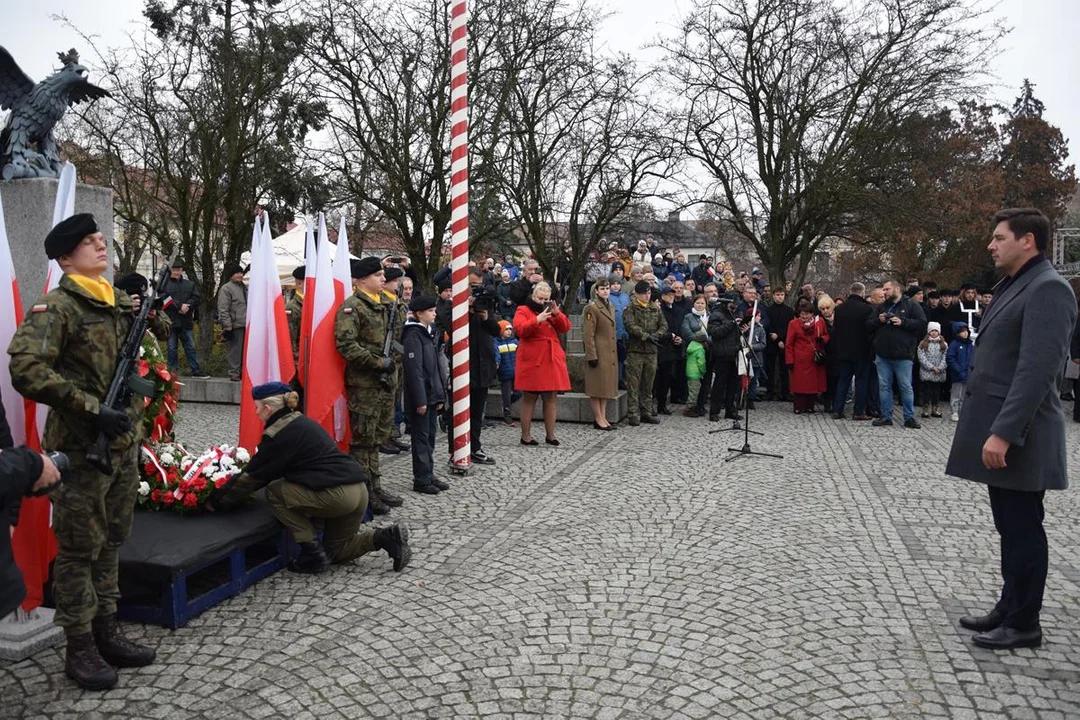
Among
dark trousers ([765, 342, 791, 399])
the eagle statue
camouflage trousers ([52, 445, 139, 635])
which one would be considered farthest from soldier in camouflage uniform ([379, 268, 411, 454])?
dark trousers ([765, 342, 791, 399])

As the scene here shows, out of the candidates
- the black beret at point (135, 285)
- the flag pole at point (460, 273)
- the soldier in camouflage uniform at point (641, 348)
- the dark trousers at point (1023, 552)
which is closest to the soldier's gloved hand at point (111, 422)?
the black beret at point (135, 285)

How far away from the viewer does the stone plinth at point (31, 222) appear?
4.95 meters

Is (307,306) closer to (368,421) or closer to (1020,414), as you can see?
(368,421)

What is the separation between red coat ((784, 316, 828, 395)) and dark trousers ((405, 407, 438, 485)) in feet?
24.2

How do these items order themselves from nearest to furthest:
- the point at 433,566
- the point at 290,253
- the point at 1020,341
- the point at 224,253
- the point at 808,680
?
the point at 808,680
the point at 1020,341
the point at 433,566
the point at 290,253
the point at 224,253

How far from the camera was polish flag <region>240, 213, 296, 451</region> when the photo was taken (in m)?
6.82

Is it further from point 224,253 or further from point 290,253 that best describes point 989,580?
point 224,253

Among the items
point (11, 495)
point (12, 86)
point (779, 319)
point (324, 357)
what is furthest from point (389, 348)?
point (779, 319)

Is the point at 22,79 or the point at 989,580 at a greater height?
the point at 22,79

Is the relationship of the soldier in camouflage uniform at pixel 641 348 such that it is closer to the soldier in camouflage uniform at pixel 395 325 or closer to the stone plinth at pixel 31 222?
the soldier in camouflage uniform at pixel 395 325

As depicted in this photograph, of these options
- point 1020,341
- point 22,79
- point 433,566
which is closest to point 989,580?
point 1020,341

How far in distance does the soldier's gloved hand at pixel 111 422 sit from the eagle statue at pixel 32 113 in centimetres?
211

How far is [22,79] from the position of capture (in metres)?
5.26

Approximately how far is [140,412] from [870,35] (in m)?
19.9
